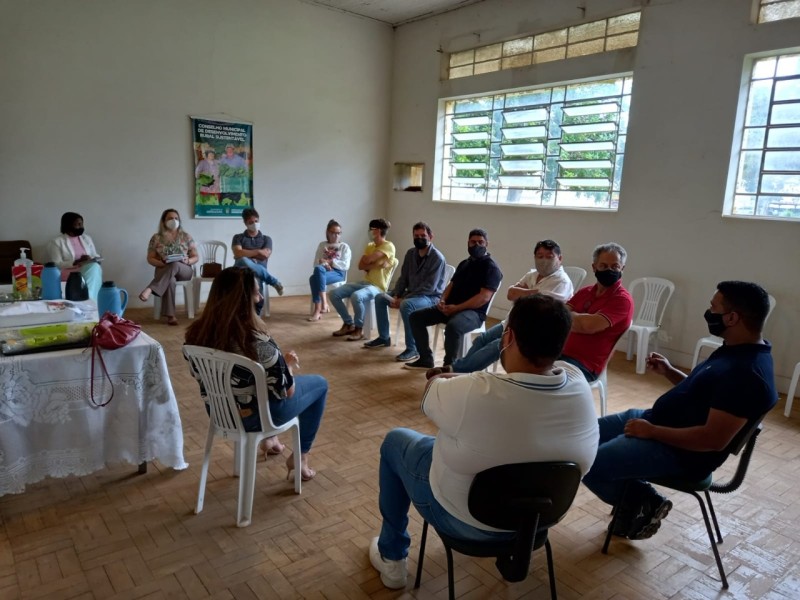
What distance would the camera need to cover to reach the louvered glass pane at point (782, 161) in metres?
4.27

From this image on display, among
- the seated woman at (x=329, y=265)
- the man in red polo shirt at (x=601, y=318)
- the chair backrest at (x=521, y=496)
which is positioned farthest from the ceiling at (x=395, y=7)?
the chair backrest at (x=521, y=496)

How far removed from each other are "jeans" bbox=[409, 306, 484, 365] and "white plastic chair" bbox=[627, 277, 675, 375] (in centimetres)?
151

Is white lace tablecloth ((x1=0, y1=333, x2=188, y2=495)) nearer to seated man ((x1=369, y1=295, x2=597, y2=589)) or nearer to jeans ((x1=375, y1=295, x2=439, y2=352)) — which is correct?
seated man ((x1=369, y1=295, x2=597, y2=589))

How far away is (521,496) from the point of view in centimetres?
146

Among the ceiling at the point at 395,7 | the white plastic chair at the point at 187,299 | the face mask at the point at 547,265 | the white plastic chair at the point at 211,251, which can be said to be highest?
the ceiling at the point at 395,7

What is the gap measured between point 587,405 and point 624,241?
4.16 metres

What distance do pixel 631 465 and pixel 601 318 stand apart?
43.5 inches

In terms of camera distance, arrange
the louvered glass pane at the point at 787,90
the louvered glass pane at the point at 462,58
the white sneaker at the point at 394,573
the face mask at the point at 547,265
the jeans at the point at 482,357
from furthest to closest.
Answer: the louvered glass pane at the point at 462,58
the louvered glass pane at the point at 787,90
the face mask at the point at 547,265
the jeans at the point at 482,357
the white sneaker at the point at 394,573

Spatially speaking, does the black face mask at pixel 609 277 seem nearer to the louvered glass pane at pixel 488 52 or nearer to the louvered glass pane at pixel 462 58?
the louvered glass pane at pixel 488 52

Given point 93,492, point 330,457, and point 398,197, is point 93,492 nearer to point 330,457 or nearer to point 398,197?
point 330,457

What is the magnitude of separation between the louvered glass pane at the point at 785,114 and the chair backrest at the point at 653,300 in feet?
4.81

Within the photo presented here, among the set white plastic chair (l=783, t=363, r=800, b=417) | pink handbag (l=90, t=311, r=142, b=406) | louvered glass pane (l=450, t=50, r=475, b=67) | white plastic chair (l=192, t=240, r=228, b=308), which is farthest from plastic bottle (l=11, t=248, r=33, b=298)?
louvered glass pane (l=450, t=50, r=475, b=67)

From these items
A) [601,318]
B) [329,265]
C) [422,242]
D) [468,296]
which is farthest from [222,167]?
[601,318]

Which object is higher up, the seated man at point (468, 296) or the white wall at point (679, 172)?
the white wall at point (679, 172)
